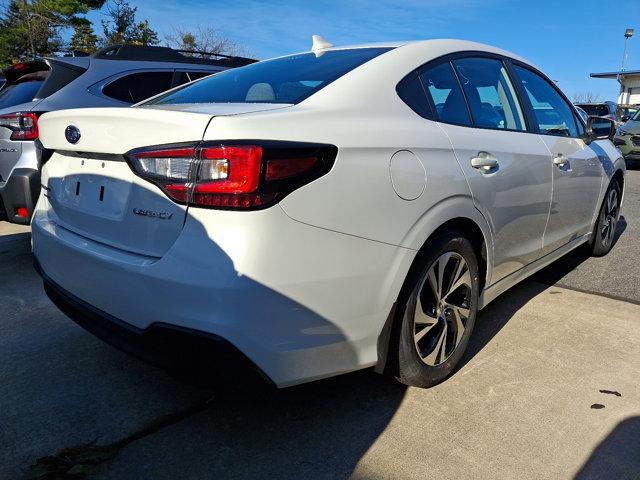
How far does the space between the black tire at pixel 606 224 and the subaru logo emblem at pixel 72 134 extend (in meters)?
3.96

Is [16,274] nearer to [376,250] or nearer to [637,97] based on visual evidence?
[376,250]

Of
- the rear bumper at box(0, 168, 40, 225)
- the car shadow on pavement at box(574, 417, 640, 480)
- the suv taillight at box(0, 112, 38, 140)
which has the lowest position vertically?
the car shadow on pavement at box(574, 417, 640, 480)

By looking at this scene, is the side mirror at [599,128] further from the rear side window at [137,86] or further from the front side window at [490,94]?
the rear side window at [137,86]

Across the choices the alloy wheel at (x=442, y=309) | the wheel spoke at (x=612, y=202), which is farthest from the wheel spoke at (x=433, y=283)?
the wheel spoke at (x=612, y=202)

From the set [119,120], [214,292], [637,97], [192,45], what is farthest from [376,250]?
[637,97]

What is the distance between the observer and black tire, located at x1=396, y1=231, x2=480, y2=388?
218cm

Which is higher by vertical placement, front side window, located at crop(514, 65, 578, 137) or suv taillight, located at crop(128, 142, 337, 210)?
front side window, located at crop(514, 65, 578, 137)

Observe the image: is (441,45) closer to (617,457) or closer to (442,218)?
(442,218)

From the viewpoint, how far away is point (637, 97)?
4144 centimetres

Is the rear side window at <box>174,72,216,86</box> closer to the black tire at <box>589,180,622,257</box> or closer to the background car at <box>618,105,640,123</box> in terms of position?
the black tire at <box>589,180,622,257</box>

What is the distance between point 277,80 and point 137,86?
2.93 metres

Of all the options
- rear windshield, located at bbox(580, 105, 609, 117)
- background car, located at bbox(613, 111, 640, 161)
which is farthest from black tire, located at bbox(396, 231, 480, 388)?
rear windshield, located at bbox(580, 105, 609, 117)

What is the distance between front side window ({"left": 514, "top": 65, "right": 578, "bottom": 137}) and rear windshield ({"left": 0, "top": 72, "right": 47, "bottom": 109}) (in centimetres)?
370

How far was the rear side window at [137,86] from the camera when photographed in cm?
470
